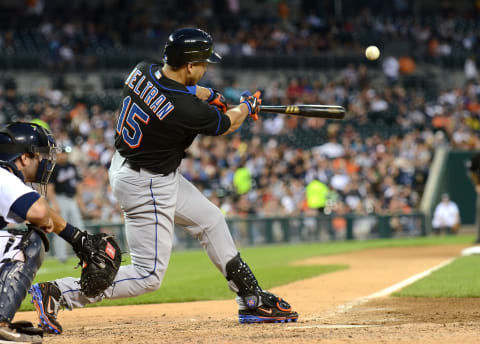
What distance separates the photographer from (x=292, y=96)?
2227 cm

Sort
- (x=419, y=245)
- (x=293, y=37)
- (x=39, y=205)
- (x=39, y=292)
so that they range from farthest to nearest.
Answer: (x=293, y=37) < (x=419, y=245) < (x=39, y=292) < (x=39, y=205)

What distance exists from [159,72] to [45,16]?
2002 cm

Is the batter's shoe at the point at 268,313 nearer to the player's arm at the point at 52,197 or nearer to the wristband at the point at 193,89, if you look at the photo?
the wristband at the point at 193,89

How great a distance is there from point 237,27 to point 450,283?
1947cm

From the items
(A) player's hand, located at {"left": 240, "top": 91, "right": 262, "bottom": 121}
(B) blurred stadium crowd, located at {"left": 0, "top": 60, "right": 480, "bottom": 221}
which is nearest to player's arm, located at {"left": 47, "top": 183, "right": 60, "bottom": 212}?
(B) blurred stadium crowd, located at {"left": 0, "top": 60, "right": 480, "bottom": 221}

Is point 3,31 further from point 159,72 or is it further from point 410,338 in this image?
point 410,338

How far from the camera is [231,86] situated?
22562 millimetres

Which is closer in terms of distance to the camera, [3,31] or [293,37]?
[3,31]

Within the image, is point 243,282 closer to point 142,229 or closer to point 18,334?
point 142,229

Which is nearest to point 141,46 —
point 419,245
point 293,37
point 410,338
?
point 293,37

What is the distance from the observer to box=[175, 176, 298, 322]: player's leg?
5156 mm

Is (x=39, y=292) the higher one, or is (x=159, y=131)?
(x=159, y=131)

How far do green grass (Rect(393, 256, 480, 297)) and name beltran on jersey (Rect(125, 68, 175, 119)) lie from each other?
320 centimetres

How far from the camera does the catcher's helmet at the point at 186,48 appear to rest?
4961mm
